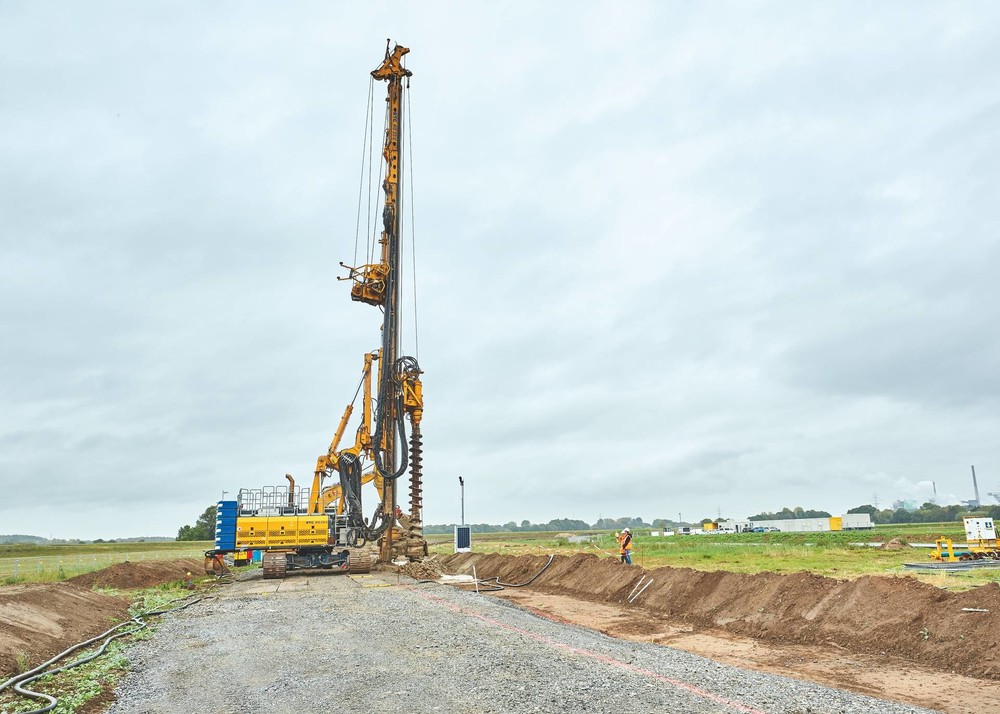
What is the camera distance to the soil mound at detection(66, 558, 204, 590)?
27.9 metres

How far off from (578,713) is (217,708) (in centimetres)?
462

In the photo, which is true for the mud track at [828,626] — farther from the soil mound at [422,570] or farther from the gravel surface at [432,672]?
the soil mound at [422,570]

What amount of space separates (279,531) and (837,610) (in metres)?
22.8

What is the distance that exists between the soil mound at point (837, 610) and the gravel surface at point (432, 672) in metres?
3.64

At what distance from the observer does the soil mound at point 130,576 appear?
2789cm

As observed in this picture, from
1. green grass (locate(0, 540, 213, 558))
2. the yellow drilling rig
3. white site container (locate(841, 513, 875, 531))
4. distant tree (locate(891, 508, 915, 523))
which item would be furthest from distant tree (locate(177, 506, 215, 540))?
distant tree (locate(891, 508, 915, 523))

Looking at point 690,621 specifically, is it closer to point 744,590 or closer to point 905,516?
Result: point 744,590

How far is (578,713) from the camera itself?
800cm

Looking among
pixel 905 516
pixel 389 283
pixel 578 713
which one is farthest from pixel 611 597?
pixel 905 516

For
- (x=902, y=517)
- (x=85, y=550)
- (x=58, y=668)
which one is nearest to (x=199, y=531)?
(x=85, y=550)

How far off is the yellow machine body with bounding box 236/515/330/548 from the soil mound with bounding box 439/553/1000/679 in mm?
13250

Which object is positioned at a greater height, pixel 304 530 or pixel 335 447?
pixel 335 447

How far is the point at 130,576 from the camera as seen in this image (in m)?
29.1

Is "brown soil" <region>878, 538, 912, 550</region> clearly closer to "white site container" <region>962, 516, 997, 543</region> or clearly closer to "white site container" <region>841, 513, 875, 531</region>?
"white site container" <region>962, 516, 997, 543</region>
